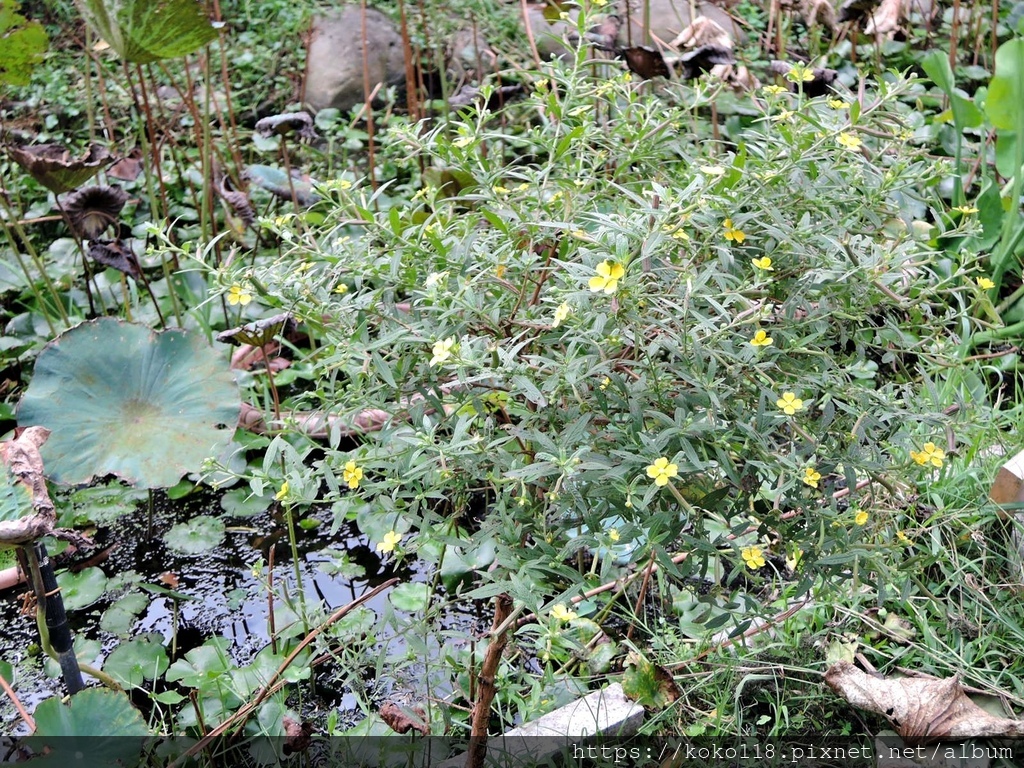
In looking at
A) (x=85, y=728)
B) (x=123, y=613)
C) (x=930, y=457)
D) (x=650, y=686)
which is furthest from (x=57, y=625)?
(x=930, y=457)

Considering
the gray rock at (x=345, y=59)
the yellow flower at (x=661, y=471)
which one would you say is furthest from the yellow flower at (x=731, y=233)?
the gray rock at (x=345, y=59)

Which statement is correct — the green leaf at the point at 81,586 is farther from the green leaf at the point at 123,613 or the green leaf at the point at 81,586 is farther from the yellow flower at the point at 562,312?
the yellow flower at the point at 562,312

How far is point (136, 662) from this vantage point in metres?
1.66

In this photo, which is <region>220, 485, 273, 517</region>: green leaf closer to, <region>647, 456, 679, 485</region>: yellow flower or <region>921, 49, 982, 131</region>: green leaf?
<region>647, 456, 679, 485</region>: yellow flower

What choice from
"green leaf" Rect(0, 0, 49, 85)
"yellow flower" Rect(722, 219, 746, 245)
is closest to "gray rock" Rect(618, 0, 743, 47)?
"green leaf" Rect(0, 0, 49, 85)

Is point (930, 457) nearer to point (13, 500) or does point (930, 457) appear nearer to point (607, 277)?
point (607, 277)

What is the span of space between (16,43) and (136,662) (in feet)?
4.70

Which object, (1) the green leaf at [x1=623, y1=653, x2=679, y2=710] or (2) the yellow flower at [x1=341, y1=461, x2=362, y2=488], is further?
(1) the green leaf at [x1=623, y1=653, x2=679, y2=710]

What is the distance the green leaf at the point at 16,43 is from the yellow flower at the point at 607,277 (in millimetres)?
1760

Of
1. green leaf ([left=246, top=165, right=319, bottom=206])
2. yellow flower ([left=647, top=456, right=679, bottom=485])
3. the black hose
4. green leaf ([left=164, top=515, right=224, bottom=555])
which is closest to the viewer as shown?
yellow flower ([left=647, top=456, right=679, bottom=485])

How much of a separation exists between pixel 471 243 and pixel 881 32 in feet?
8.04

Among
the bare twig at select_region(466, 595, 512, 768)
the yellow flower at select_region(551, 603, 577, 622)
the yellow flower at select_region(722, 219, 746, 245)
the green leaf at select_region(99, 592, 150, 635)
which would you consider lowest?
the green leaf at select_region(99, 592, 150, 635)

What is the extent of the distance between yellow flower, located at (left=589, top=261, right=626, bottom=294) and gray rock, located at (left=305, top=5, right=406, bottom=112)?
303 centimetres

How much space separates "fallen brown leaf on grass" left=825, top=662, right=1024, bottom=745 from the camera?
1.38 m
